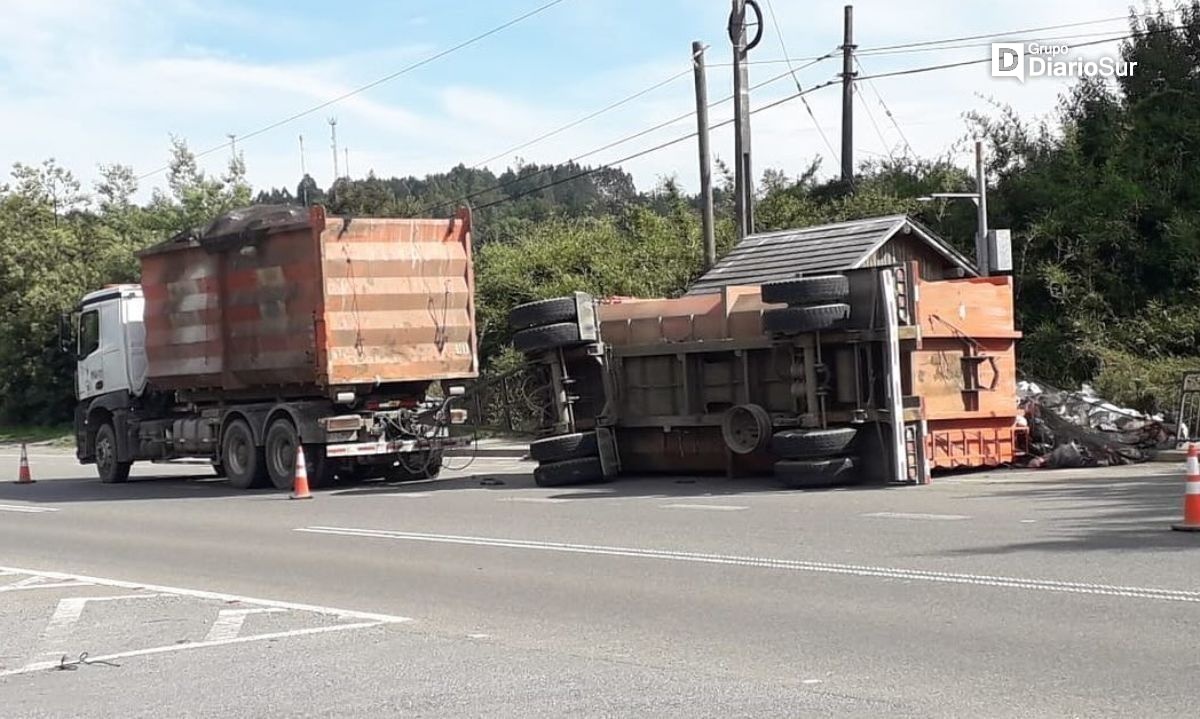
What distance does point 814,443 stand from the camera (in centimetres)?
1684

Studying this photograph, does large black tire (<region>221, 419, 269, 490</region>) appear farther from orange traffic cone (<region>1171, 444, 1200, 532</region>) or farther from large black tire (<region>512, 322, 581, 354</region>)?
orange traffic cone (<region>1171, 444, 1200, 532</region>)

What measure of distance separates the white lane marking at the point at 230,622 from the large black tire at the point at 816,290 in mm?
8520

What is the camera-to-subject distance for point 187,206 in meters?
54.2

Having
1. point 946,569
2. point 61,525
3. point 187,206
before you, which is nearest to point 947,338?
point 946,569

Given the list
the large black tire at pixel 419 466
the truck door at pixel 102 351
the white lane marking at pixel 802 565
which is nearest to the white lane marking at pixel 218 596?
the white lane marking at pixel 802 565

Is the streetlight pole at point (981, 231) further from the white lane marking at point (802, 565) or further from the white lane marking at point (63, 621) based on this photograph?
the white lane marking at point (63, 621)

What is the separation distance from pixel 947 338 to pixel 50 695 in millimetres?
12384

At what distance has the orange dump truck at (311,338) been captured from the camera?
1953cm

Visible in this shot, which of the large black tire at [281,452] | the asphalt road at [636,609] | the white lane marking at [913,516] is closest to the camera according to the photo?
the asphalt road at [636,609]

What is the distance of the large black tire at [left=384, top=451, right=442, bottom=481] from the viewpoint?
21281mm

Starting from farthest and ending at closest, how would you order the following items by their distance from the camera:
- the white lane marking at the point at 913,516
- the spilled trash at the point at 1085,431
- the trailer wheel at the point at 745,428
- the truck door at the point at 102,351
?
the truck door at the point at 102,351 → the spilled trash at the point at 1085,431 → the trailer wheel at the point at 745,428 → the white lane marking at the point at 913,516

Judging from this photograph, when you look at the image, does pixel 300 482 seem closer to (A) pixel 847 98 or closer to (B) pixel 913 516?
(B) pixel 913 516

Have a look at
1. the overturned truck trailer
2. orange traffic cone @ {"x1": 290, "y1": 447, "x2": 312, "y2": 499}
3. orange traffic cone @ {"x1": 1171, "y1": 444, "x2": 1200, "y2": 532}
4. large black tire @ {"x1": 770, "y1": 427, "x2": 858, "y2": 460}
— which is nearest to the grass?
orange traffic cone @ {"x1": 290, "y1": 447, "x2": 312, "y2": 499}

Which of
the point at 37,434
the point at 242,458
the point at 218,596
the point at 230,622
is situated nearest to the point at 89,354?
the point at 242,458
